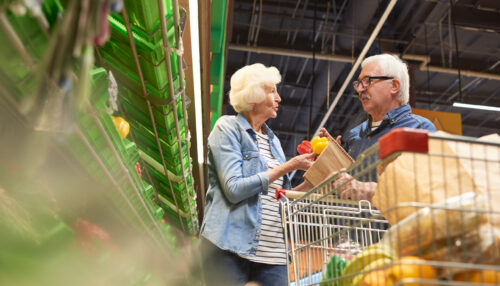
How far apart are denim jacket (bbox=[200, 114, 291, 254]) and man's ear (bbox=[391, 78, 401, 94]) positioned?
869 millimetres

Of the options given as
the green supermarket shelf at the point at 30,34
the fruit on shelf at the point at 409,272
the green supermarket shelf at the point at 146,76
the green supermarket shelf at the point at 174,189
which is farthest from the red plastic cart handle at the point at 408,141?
the green supermarket shelf at the point at 174,189

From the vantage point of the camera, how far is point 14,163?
1.85 meters

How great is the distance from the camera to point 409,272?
115 centimetres

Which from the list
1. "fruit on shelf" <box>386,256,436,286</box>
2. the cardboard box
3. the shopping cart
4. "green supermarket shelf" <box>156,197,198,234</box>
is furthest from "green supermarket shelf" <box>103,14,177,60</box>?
"green supermarket shelf" <box>156,197,198,234</box>

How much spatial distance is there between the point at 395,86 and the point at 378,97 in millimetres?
124

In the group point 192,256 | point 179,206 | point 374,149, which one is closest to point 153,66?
point 374,149

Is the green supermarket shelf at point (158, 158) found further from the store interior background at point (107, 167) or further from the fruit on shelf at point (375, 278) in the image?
the fruit on shelf at point (375, 278)

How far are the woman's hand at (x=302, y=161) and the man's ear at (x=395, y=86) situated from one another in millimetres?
671

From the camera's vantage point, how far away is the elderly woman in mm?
2246

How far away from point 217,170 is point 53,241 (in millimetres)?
800

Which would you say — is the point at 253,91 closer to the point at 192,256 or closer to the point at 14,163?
the point at 14,163

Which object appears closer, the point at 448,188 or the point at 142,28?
the point at 448,188

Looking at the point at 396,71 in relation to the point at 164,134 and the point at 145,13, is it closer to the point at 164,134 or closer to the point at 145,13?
the point at 145,13

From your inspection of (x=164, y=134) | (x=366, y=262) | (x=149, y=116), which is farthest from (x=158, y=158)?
(x=366, y=262)
